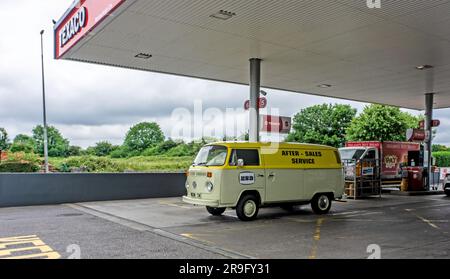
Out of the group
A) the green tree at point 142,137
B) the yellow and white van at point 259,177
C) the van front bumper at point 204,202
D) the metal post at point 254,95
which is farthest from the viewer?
the green tree at point 142,137

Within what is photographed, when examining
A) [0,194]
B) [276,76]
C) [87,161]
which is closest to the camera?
[0,194]

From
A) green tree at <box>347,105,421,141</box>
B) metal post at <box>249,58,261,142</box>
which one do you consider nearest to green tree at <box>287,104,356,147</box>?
green tree at <box>347,105,421,141</box>

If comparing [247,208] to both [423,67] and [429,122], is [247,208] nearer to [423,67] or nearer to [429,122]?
[423,67]

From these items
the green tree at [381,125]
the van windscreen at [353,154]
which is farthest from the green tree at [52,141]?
the green tree at [381,125]

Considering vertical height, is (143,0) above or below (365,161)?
above

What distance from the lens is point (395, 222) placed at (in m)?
10.6

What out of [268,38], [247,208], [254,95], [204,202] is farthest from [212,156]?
[254,95]

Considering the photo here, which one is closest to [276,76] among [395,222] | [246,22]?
[246,22]

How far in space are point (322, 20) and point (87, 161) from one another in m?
15.0

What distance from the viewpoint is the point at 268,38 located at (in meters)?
12.4

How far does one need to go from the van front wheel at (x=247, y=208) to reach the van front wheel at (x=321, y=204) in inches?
83.5

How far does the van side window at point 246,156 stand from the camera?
35.7 feet

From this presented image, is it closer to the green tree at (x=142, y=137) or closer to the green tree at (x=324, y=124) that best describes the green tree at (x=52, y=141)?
the green tree at (x=142, y=137)
